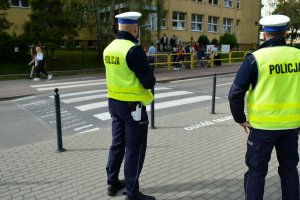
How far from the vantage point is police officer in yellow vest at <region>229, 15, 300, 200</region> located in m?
3.04

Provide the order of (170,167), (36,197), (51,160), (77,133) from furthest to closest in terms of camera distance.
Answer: (77,133)
(51,160)
(170,167)
(36,197)

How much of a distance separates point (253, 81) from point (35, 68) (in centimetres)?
1763

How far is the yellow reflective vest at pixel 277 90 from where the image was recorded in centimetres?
302

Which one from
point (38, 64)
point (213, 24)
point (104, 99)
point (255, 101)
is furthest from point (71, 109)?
point (213, 24)

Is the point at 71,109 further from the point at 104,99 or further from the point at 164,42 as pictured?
the point at 164,42

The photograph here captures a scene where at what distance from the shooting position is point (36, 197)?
414 cm

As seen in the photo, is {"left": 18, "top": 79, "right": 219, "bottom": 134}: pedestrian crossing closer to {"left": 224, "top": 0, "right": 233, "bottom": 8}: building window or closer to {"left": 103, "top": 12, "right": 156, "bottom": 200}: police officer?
{"left": 103, "top": 12, "right": 156, "bottom": 200}: police officer

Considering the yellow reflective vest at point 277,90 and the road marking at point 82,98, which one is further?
the road marking at point 82,98

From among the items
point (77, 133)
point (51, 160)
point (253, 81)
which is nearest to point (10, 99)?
point (77, 133)

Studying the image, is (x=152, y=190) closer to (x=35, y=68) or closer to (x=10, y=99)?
(x=10, y=99)

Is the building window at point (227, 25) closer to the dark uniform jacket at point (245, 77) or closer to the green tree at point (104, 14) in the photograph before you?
the green tree at point (104, 14)

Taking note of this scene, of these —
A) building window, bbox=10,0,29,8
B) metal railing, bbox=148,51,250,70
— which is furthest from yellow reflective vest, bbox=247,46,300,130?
building window, bbox=10,0,29,8

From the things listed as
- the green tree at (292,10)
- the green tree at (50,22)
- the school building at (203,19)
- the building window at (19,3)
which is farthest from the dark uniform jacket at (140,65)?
the green tree at (292,10)

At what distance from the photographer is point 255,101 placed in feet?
10.3
